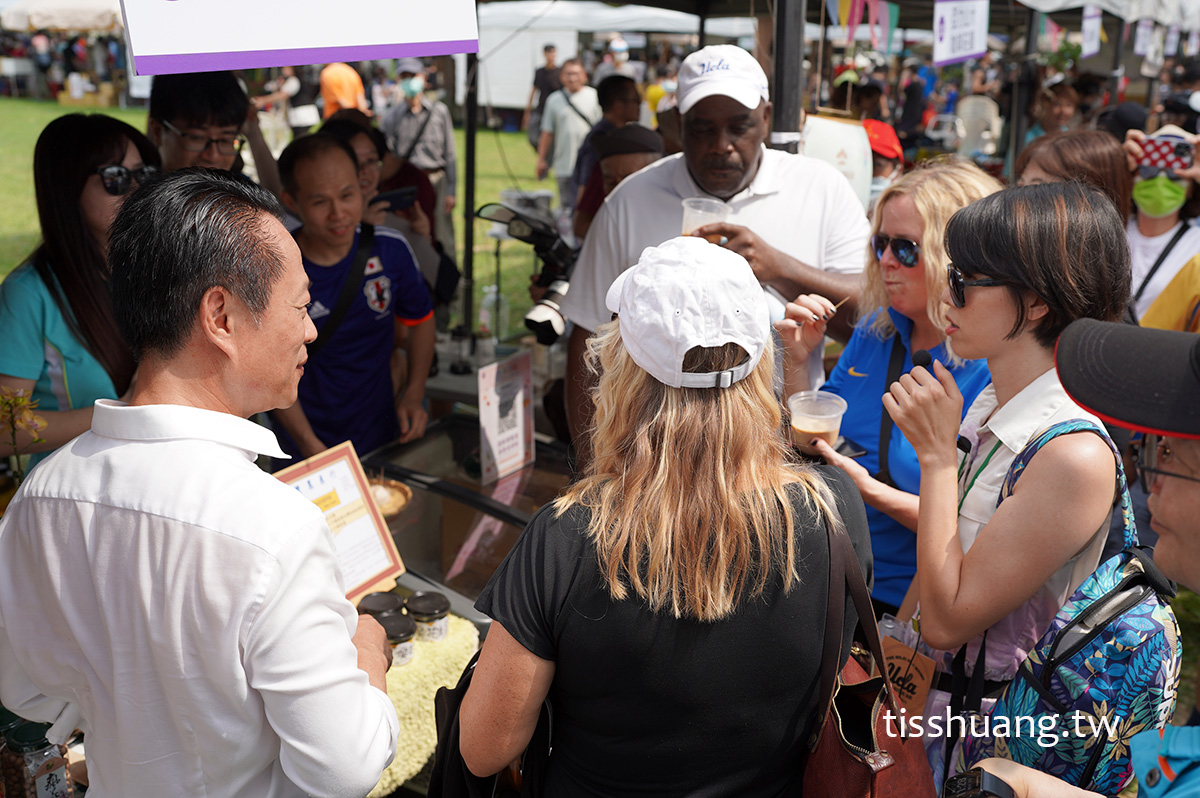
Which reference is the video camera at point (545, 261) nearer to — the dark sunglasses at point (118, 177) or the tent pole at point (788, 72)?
the tent pole at point (788, 72)

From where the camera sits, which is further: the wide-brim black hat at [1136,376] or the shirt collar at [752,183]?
the shirt collar at [752,183]

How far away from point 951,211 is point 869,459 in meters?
0.66

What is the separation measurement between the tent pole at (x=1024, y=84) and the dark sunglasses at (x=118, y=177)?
751 cm

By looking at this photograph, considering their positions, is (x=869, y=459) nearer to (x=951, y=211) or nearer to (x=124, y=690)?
(x=951, y=211)

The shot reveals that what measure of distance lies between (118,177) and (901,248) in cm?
203

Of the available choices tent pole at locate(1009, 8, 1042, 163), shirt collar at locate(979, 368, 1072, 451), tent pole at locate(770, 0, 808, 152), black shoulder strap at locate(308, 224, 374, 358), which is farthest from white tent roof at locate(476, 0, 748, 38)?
shirt collar at locate(979, 368, 1072, 451)

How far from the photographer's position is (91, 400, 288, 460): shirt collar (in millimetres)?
1149

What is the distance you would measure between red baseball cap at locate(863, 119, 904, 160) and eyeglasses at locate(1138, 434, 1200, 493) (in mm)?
4648

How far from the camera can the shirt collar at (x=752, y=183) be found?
2.72 m

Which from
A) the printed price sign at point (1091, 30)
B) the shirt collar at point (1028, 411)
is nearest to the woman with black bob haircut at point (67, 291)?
the shirt collar at point (1028, 411)

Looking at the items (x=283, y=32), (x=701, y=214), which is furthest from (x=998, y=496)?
(x=283, y=32)

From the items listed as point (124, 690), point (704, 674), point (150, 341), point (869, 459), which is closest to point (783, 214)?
point (869, 459)

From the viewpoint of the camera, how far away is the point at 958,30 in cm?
422

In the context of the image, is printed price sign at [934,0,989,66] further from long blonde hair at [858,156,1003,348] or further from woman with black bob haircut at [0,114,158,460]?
woman with black bob haircut at [0,114,158,460]
